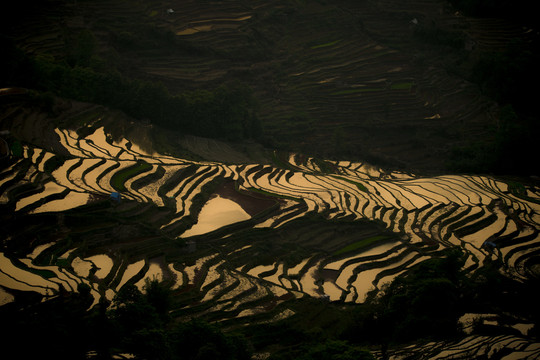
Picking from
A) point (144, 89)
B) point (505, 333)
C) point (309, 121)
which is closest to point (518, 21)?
point (309, 121)

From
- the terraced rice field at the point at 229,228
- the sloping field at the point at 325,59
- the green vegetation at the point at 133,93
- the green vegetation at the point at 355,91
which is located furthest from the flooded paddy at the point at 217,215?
the green vegetation at the point at 355,91

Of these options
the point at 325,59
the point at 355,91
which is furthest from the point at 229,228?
the point at 325,59

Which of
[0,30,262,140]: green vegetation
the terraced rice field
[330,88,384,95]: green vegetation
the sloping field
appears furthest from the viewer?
[330,88,384,95]: green vegetation

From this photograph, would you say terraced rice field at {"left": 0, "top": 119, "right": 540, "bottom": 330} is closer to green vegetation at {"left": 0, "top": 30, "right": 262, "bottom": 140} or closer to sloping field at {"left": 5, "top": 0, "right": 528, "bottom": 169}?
green vegetation at {"left": 0, "top": 30, "right": 262, "bottom": 140}

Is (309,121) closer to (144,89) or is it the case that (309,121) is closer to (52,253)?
(144,89)

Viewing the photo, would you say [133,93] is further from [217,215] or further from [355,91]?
[355,91]

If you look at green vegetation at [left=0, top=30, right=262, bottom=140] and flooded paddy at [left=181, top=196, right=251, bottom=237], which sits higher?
green vegetation at [left=0, top=30, right=262, bottom=140]

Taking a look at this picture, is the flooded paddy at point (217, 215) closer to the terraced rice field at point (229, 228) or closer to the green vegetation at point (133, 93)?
the terraced rice field at point (229, 228)

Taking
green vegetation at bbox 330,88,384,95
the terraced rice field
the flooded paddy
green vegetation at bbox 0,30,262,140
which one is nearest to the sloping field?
green vegetation at bbox 330,88,384,95
